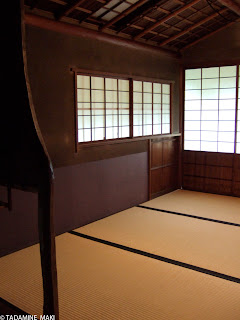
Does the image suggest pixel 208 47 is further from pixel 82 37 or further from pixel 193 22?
pixel 82 37

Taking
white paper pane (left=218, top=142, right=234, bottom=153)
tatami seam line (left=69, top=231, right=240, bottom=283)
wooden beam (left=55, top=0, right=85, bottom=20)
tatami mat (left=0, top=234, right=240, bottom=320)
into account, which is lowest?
tatami mat (left=0, top=234, right=240, bottom=320)

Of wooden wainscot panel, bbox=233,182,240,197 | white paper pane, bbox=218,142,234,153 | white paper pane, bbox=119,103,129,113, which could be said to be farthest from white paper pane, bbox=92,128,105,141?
wooden wainscot panel, bbox=233,182,240,197

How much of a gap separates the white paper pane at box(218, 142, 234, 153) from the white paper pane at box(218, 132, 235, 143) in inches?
2.8

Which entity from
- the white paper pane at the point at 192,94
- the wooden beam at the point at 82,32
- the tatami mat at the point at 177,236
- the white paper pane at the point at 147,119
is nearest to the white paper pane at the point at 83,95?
the wooden beam at the point at 82,32

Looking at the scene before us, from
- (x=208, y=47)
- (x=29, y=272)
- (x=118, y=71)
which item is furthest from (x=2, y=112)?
(x=208, y=47)

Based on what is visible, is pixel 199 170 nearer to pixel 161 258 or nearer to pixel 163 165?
pixel 163 165

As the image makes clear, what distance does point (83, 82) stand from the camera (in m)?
4.52

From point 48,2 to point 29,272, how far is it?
279 centimetres

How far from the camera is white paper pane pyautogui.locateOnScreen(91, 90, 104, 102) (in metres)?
4.70

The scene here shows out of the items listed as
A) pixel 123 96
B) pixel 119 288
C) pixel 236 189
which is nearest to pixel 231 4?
pixel 123 96

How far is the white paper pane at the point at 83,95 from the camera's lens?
447 centimetres

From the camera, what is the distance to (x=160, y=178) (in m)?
6.25

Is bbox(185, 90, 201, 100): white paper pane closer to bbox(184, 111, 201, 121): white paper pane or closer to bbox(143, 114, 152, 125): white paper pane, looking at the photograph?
bbox(184, 111, 201, 121): white paper pane

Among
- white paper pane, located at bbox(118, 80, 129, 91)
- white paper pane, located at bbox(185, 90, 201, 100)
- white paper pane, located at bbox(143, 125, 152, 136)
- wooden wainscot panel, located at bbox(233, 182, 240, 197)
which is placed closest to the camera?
white paper pane, located at bbox(118, 80, 129, 91)
